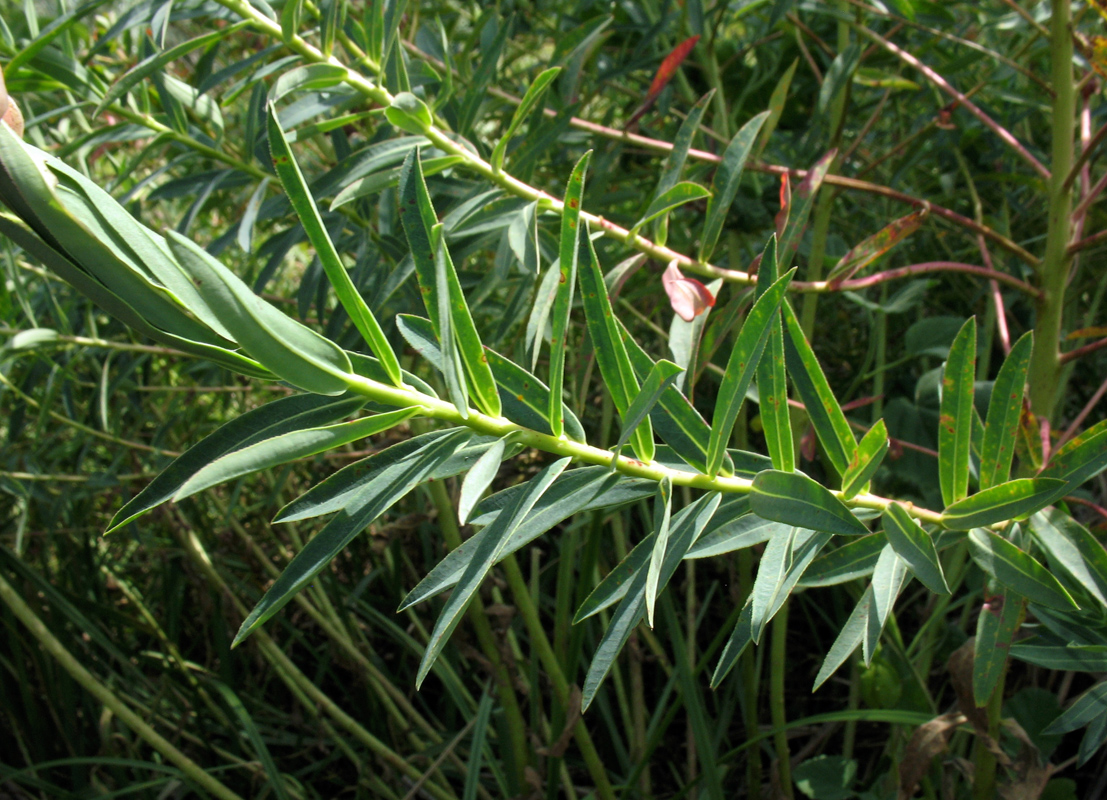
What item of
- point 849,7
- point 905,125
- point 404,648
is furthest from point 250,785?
point 905,125

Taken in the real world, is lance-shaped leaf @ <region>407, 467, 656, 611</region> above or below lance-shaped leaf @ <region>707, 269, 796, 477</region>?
below

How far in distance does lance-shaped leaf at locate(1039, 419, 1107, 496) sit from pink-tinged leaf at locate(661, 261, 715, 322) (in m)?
0.23

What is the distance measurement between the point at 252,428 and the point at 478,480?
11cm

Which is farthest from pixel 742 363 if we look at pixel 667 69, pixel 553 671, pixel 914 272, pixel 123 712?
pixel 123 712

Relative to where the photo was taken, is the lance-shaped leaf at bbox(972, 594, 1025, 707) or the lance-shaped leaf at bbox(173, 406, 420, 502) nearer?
the lance-shaped leaf at bbox(173, 406, 420, 502)

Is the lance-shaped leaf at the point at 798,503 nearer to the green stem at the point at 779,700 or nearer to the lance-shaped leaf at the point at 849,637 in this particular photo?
the lance-shaped leaf at the point at 849,637

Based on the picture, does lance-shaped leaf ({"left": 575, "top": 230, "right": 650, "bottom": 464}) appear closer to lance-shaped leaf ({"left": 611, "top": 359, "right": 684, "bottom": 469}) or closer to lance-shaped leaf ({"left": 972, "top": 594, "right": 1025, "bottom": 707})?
lance-shaped leaf ({"left": 611, "top": 359, "right": 684, "bottom": 469})

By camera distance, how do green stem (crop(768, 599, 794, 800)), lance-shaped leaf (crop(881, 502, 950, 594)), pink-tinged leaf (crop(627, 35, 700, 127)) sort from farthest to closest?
green stem (crop(768, 599, 794, 800)), pink-tinged leaf (crop(627, 35, 700, 127)), lance-shaped leaf (crop(881, 502, 950, 594))

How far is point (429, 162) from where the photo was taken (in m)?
0.62

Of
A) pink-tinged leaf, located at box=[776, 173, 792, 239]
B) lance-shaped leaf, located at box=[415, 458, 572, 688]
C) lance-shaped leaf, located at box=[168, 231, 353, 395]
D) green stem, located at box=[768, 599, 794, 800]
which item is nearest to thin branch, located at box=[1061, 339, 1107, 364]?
pink-tinged leaf, located at box=[776, 173, 792, 239]

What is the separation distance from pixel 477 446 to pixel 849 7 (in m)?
0.84

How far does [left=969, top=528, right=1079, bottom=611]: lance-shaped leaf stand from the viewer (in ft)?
1.45

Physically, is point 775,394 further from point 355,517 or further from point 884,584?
point 355,517

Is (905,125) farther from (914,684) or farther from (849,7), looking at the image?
(914,684)
